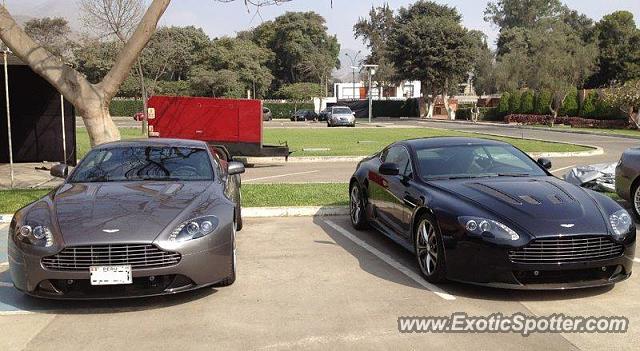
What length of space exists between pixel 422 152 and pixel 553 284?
93.4 inches

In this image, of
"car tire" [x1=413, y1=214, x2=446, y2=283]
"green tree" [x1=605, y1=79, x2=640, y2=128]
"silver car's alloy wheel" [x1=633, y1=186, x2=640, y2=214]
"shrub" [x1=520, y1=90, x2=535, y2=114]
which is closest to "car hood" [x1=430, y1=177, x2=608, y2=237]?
"car tire" [x1=413, y1=214, x2=446, y2=283]

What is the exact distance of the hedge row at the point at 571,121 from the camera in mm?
41406

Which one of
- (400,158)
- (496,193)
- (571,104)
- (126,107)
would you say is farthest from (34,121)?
(126,107)

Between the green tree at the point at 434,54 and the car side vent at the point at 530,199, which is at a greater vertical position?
the green tree at the point at 434,54

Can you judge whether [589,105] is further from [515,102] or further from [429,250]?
[429,250]

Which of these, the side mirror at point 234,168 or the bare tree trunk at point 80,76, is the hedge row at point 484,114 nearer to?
the bare tree trunk at point 80,76

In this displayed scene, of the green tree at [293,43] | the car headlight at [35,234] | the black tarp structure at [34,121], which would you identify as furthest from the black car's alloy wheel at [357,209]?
the green tree at [293,43]

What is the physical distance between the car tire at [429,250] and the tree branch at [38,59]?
23.4 ft

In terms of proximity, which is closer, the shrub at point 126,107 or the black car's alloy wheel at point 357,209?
the black car's alloy wheel at point 357,209

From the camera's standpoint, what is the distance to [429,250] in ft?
19.1

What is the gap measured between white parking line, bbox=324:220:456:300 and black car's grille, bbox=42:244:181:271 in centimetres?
248

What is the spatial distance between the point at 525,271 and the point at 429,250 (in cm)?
98

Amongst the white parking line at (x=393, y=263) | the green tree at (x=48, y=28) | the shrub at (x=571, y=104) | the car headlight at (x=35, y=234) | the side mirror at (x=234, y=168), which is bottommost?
the white parking line at (x=393, y=263)

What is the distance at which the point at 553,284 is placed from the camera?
5.16 m
